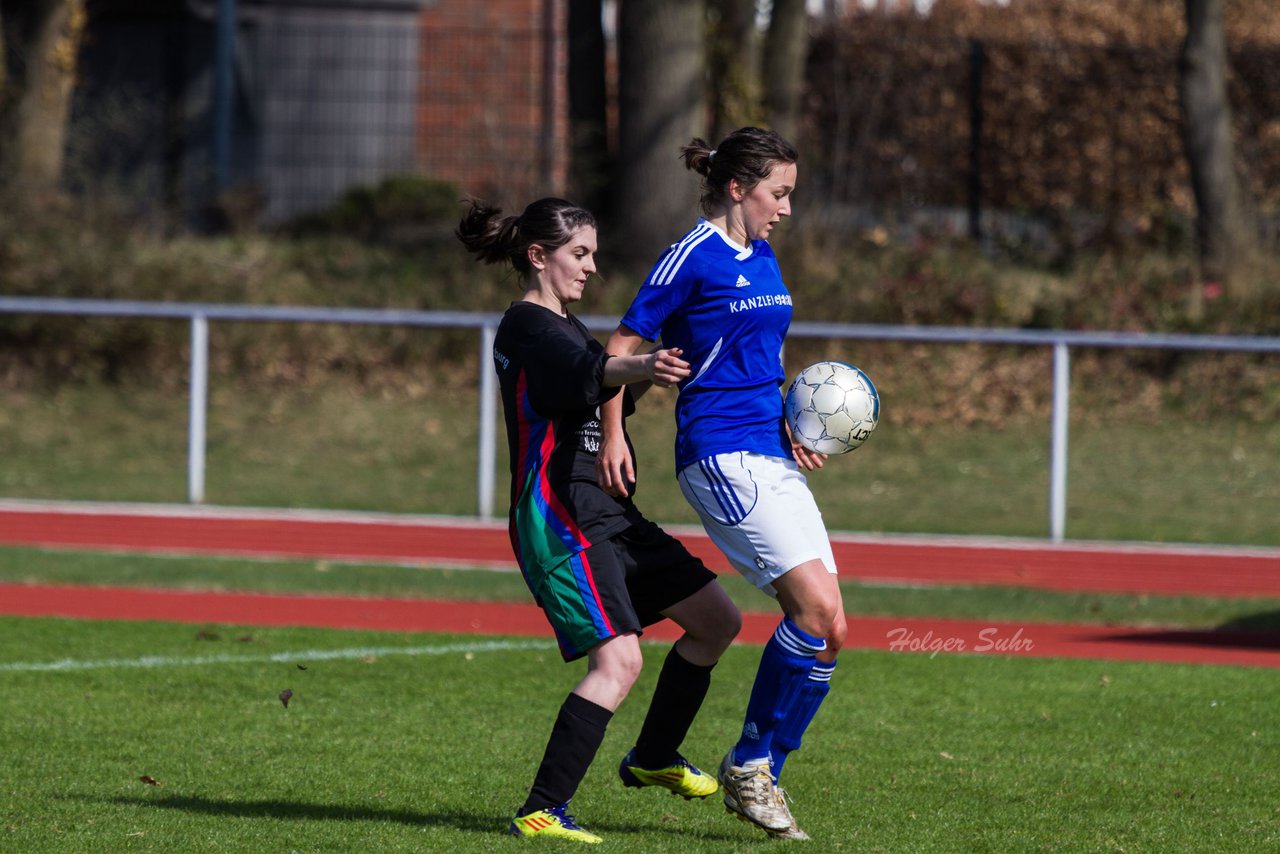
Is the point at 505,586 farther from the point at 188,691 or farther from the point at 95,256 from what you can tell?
the point at 95,256

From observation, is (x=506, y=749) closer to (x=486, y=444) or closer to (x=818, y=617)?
(x=818, y=617)

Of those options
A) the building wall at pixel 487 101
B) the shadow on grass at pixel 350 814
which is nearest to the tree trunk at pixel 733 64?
the building wall at pixel 487 101

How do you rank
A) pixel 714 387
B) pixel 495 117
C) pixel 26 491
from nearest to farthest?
1. pixel 714 387
2. pixel 26 491
3. pixel 495 117

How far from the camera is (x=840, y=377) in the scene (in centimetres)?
539

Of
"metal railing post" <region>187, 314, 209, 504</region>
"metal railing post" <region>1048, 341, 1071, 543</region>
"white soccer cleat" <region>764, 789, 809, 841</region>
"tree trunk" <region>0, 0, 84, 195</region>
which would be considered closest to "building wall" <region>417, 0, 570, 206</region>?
"tree trunk" <region>0, 0, 84, 195</region>

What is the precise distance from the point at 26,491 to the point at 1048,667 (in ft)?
30.5

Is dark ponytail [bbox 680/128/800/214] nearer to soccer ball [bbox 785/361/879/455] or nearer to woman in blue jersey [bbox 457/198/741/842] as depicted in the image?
woman in blue jersey [bbox 457/198/741/842]

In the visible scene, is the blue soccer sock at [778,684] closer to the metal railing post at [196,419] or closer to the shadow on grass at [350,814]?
the shadow on grass at [350,814]

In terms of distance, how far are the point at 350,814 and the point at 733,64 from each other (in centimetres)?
1464

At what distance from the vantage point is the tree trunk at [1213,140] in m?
18.2

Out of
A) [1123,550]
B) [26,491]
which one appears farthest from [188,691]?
[26,491]

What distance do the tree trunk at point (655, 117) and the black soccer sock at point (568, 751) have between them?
13.0m

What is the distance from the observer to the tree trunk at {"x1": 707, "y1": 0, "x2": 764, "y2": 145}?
19.0 metres

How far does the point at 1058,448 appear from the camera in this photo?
41.2 feet
